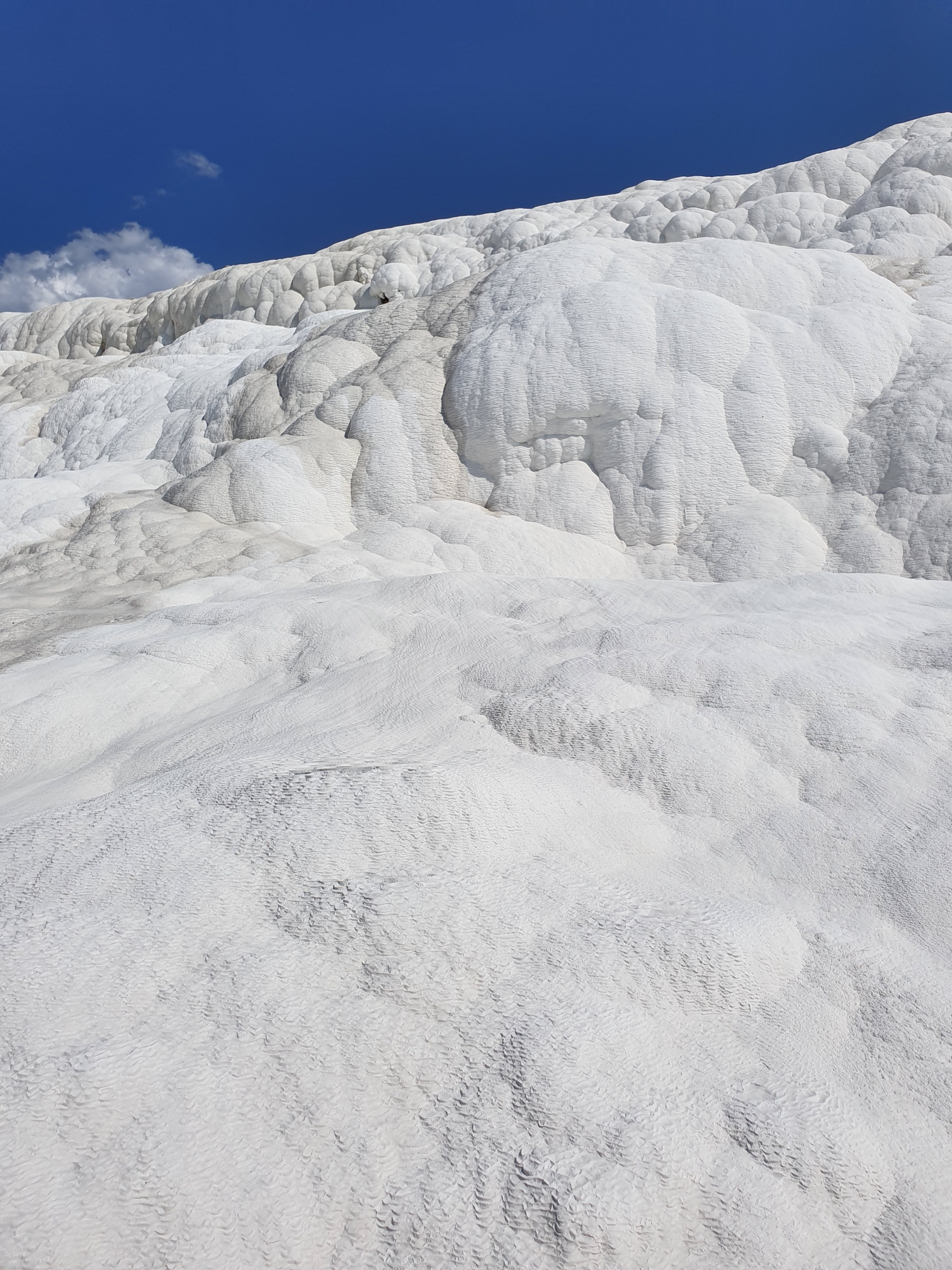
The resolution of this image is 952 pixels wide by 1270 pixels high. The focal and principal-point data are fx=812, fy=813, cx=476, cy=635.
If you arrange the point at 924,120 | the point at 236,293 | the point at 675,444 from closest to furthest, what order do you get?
the point at 675,444, the point at 924,120, the point at 236,293

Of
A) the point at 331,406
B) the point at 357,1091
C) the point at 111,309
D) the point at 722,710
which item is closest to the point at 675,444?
the point at 331,406

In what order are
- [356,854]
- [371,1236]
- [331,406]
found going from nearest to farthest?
[371,1236]
[356,854]
[331,406]

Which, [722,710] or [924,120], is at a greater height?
[924,120]

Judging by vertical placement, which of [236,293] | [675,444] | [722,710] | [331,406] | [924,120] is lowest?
[722,710]

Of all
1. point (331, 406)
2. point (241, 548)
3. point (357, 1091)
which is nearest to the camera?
point (357, 1091)

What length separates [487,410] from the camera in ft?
22.7

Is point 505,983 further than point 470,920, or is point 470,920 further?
point 470,920

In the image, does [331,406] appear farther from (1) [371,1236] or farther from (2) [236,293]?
(2) [236,293]

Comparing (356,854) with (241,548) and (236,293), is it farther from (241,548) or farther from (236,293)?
(236,293)

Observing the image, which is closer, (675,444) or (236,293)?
(675,444)

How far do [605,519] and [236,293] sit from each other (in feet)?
57.9

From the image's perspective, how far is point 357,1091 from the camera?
4.40ft

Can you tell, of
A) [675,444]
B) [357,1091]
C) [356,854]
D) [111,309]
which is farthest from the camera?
[111,309]

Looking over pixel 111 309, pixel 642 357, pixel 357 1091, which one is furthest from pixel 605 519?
pixel 111 309
